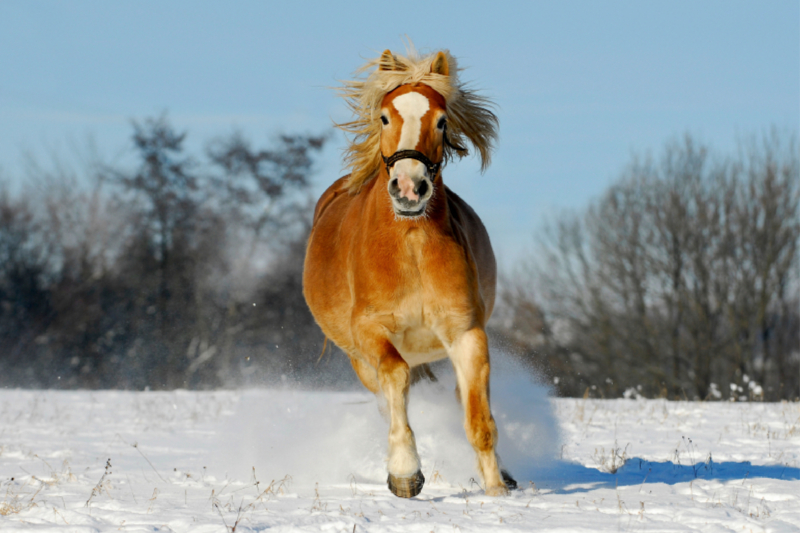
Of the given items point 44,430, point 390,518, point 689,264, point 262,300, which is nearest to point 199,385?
point 262,300

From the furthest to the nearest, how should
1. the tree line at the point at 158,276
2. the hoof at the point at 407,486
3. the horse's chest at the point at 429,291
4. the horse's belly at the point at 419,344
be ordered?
the tree line at the point at 158,276 < the horse's belly at the point at 419,344 < the horse's chest at the point at 429,291 < the hoof at the point at 407,486

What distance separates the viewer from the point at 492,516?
3.80 meters

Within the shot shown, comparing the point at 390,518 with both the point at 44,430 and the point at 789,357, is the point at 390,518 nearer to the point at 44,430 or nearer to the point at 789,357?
the point at 44,430

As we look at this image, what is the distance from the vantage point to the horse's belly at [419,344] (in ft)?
15.9

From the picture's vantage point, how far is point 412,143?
443cm

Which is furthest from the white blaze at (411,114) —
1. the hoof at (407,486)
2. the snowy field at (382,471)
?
the snowy field at (382,471)

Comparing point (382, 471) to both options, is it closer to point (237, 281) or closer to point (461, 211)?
point (461, 211)

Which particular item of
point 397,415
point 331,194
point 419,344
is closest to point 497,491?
point 397,415

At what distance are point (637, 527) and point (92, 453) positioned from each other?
557 centimetres

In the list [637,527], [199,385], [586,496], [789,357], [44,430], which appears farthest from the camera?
[789,357]

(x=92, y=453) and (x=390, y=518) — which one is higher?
(x=390, y=518)

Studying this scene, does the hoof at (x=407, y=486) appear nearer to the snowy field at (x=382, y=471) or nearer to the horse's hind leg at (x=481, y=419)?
the snowy field at (x=382, y=471)

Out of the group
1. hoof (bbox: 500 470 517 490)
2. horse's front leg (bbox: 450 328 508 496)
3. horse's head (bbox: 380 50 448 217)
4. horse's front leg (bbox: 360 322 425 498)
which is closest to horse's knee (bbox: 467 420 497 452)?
horse's front leg (bbox: 450 328 508 496)

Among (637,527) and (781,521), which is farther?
(781,521)
